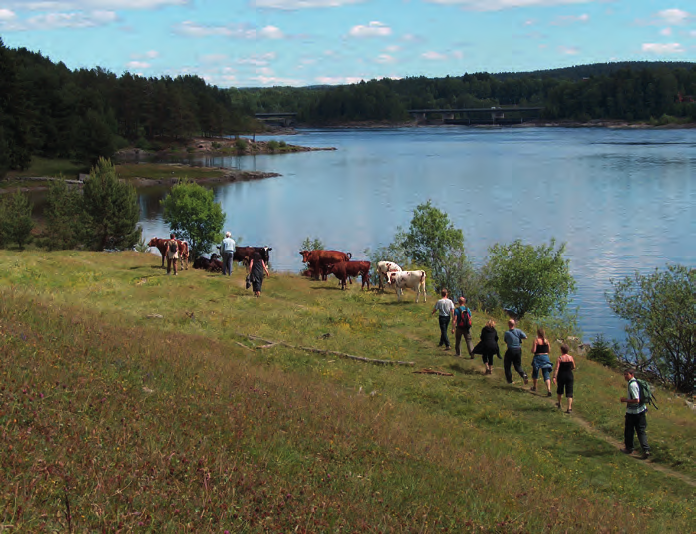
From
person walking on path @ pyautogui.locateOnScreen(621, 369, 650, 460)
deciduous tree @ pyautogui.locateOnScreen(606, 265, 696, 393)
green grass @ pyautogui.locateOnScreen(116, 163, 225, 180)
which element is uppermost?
green grass @ pyautogui.locateOnScreen(116, 163, 225, 180)

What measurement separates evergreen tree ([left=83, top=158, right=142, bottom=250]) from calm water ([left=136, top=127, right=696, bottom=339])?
1508 centimetres

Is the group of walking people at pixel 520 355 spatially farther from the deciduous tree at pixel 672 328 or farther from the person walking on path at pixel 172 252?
the deciduous tree at pixel 672 328

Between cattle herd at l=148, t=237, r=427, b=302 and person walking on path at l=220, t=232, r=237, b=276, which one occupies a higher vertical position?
person walking on path at l=220, t=232, r=237, b=276

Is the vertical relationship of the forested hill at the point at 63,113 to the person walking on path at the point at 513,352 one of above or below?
above

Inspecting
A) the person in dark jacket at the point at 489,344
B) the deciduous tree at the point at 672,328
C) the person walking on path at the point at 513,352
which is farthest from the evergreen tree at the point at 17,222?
the deciduous tree at the point at 672,328

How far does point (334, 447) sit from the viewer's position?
37.4ft

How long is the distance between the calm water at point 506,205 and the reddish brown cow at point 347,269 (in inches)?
798

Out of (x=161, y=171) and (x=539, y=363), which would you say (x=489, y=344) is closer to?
(x=539, y=363)

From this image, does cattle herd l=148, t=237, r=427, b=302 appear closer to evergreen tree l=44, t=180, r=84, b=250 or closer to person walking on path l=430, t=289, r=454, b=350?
person walking on path l=430, t=289, r=454, b=350

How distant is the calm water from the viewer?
66.9m

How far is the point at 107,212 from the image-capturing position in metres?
62.7

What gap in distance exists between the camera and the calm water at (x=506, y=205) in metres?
66.9

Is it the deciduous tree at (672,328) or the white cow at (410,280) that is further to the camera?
the deciduous tree at (672,328)

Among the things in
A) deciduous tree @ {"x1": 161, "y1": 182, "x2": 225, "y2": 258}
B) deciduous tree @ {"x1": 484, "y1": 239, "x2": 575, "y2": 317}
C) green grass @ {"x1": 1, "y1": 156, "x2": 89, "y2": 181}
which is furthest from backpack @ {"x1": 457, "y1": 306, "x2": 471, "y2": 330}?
green grass @ {"x1": 1, "y1": 156, "x2": 89, "y2": 181}
